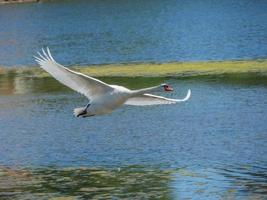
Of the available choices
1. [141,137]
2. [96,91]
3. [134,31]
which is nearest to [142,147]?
[141,137]

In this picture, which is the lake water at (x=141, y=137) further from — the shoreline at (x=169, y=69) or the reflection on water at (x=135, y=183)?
the shoreline at (x=169, y=69)

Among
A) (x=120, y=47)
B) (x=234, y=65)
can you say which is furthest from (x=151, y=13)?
(x=234, y=65)

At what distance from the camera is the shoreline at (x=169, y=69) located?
31.4 meters

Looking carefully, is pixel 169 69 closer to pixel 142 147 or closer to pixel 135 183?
pixel 142 147

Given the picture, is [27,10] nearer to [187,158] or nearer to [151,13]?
[151,13]

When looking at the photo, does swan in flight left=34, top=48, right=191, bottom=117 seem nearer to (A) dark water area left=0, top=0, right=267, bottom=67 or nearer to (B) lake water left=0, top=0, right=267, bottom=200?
(B) lake water left=0, top=0, right=267, bottom=200

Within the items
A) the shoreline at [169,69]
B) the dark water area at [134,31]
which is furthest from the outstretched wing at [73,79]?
the dark water area at [134,31]

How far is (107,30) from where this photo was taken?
58.3 m

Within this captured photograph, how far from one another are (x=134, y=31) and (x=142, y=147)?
3645 centimetres

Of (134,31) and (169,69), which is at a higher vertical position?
(134,31)

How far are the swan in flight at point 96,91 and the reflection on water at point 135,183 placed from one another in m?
1.73

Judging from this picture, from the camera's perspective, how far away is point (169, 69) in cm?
3303

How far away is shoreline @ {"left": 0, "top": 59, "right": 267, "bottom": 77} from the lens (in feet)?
103

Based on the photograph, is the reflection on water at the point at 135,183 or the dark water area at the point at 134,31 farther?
the dark water area at the point at 134,31
